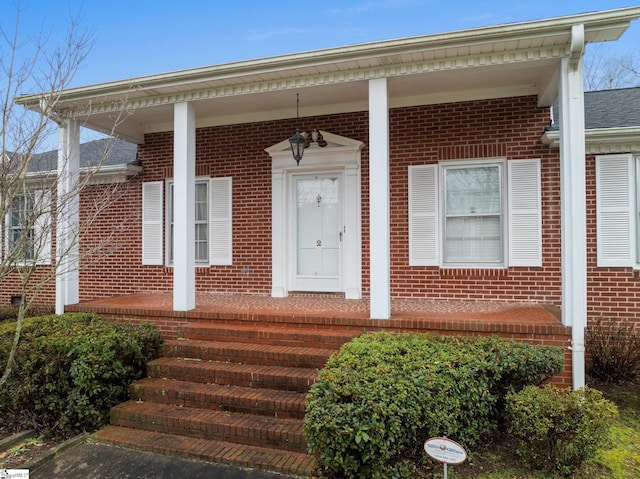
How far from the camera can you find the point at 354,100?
6.85m

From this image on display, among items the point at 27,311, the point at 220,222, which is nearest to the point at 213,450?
the point at 220,222

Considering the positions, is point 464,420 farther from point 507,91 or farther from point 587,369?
point 507,91

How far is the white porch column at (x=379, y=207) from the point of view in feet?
16.3

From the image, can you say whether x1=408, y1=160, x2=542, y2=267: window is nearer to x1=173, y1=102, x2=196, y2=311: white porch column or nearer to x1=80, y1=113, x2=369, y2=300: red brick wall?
x1=80, y1=113, x2=369, y2=300: red brick wall

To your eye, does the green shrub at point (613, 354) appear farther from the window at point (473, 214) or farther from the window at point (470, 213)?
the window at point (473, 214)

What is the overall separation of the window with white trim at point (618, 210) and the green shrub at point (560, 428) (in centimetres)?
342

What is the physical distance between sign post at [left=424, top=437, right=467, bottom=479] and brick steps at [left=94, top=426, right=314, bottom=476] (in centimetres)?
118

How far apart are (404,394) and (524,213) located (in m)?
4.29

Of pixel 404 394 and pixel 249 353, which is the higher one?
pixel 404 394

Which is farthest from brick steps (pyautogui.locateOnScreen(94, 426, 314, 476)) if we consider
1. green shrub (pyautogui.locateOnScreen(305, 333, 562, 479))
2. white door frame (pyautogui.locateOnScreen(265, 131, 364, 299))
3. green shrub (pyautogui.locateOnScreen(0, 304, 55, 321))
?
green shrub (pyautogui.locateOnScreen(0, 304, 55, 321))

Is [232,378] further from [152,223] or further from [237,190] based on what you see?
[152,223]

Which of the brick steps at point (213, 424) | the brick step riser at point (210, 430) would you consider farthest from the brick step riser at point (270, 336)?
the brick step riser at point (210, 430)

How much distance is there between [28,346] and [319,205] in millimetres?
4456

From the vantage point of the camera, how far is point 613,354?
17.6 feet
